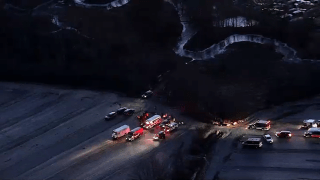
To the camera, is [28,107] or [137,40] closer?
[28,107]

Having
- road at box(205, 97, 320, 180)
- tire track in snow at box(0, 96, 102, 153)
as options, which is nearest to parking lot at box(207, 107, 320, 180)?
road at box(205, 97, 320, 180)

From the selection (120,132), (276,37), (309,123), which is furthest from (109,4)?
(309,123)

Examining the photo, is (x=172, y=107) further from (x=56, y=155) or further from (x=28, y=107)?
(x=28, y=107)

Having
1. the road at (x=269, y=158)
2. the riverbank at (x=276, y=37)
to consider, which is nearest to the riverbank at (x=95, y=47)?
the riverbank at (x=276, y=37)

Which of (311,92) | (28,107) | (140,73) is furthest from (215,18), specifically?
(28,107)

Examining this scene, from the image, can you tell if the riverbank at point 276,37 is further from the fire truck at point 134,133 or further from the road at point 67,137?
the fire truck at point 134,133

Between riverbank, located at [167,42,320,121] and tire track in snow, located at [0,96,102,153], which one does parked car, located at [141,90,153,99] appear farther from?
tire track in snow, located at [0,96,102,153]
